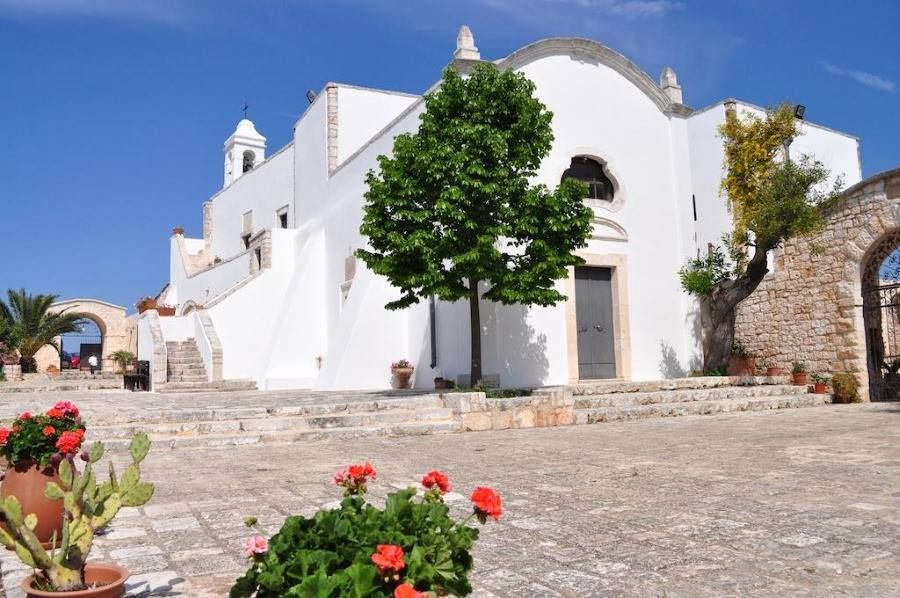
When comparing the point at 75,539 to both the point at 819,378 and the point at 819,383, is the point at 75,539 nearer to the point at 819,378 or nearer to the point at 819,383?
the point at 819,383

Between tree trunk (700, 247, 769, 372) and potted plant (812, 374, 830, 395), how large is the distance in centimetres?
171

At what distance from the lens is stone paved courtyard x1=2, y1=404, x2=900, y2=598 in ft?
10.4

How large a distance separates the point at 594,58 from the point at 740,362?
7437 mm

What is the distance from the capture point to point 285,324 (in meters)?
19.1

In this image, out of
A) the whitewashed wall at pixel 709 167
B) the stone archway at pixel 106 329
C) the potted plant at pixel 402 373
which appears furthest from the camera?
the stone archway at pixel 106 329

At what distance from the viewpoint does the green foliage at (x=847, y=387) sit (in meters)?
13.0

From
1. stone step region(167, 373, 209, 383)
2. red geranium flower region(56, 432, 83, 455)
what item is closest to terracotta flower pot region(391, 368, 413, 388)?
stone step region(167, 373, 209, 383)

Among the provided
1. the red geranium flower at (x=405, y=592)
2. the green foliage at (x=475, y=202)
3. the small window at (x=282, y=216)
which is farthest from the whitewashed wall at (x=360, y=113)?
the red geranium flower at (x=405, y=592)

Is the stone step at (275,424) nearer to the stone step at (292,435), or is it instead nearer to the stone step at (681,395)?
the stone step at (292,435)

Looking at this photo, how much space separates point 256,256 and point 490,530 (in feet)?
62.9

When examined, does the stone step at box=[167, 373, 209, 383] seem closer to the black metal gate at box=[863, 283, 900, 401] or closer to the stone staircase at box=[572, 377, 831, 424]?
the stone staircase at box=[572, 377, 831, 424]

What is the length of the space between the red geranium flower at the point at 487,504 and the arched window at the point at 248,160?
3349cm

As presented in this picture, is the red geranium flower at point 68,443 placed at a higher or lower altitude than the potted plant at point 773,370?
lower

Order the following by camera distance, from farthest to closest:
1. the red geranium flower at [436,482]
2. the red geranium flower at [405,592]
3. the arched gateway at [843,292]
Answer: the arched gateway at [843,292]
the red geranium flower at [436,482]
the red geranium flower at [405,592]
